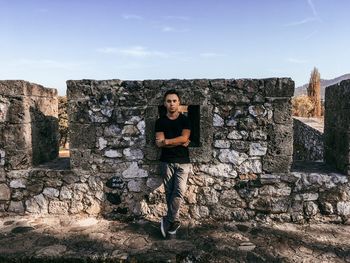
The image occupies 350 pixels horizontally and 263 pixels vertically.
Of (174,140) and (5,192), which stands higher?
(174,140)

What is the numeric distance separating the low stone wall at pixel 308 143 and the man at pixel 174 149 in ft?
14.6

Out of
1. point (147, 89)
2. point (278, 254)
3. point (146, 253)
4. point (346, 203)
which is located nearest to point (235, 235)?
point (278, 254)

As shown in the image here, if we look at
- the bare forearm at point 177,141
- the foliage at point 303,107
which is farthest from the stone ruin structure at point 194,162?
the foliage at point 303,107

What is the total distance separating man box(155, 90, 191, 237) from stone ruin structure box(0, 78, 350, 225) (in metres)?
0.42

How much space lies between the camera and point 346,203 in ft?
13.3

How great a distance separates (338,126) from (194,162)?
2126 mm

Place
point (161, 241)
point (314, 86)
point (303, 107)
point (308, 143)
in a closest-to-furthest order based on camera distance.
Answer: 1. point (161, 241)
2. point (308, 143)
3. point (303, 107)
4. point (314, 86)

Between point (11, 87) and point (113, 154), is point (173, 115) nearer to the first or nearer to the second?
point (113, 154)

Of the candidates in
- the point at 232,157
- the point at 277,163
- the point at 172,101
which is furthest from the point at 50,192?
the point at 277,163

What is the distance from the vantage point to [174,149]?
3.73 m

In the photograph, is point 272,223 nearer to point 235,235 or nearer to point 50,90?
point 235,235

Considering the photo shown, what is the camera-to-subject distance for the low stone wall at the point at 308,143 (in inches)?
279

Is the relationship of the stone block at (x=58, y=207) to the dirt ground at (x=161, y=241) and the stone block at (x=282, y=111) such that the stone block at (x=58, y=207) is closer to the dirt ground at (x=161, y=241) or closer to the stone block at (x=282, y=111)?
the dirt ground at (x=161, y=241)

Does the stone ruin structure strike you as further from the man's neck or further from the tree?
the tree
